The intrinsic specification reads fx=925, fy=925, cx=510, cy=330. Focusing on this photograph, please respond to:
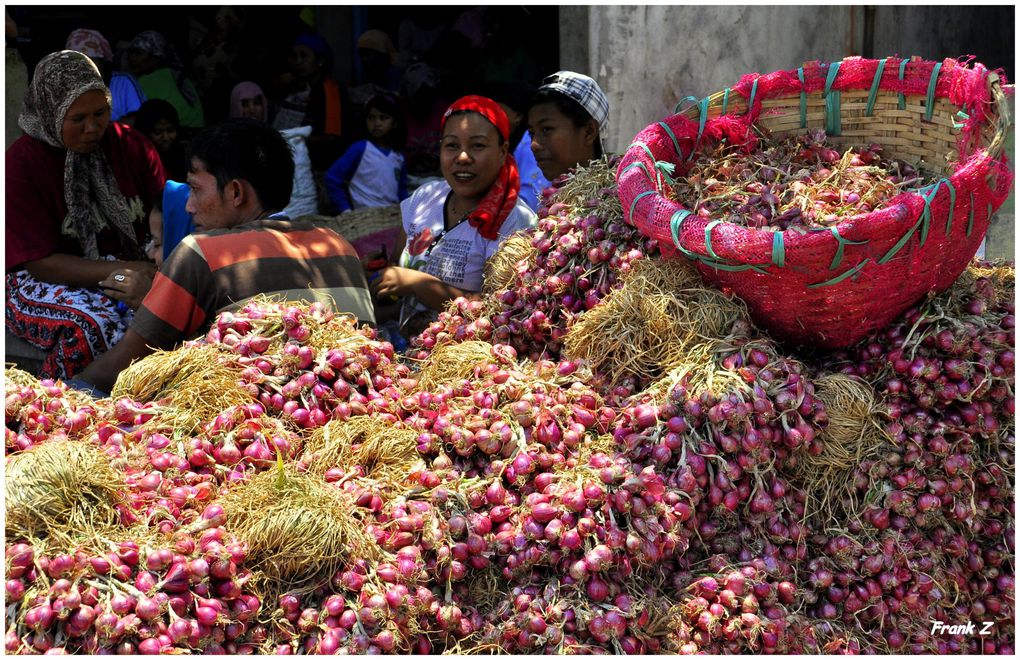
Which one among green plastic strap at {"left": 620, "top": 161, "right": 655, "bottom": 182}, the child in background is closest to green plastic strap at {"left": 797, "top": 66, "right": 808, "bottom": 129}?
green plastic strap at {"left": 620, "top": 161, "right": 655, "bottom": 182}

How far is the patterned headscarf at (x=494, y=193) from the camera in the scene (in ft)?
10.8

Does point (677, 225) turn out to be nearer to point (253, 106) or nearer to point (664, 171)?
point (664, 171)

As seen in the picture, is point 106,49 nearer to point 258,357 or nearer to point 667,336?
point 258,357

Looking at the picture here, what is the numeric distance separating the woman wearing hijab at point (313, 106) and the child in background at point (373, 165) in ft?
2.17

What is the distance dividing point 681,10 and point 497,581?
3.23m

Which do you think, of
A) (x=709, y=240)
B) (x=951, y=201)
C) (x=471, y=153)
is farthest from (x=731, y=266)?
(x=471, y=153)

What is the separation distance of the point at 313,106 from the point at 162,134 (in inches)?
49.7

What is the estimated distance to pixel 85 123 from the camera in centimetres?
362

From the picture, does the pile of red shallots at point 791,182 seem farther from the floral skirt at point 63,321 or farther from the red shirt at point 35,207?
the red shirt at point 35,207

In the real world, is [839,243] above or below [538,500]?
above

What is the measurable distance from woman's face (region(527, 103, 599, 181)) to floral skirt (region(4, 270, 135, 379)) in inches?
66.2

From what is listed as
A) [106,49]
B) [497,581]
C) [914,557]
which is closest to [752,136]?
[914,557]

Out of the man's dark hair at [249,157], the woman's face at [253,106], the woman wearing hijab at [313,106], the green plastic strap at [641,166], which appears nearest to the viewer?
the green plastic strap at [641,166]

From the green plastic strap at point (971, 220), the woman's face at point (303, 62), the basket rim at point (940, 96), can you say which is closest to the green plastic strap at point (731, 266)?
the green plastic strap at point (971, 220)
